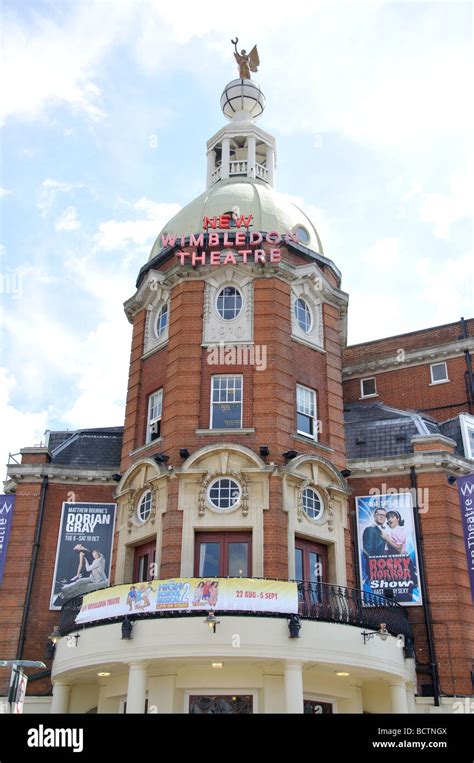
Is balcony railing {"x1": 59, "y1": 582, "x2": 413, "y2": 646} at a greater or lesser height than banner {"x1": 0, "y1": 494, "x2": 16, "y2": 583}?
lesser

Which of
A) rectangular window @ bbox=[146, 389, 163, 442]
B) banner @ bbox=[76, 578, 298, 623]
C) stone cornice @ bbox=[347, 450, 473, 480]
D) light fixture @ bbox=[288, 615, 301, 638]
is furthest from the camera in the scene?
rectangular window @ bbox=[146, 389, 163, 442]

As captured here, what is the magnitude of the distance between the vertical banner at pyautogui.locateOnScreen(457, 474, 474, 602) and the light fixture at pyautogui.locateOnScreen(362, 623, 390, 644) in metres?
4.92

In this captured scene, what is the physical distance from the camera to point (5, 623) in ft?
88.5

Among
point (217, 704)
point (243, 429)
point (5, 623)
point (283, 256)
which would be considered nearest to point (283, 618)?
point (217, 704)

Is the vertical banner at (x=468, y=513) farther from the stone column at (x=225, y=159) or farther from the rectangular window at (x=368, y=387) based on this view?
the stone column at (x=225, y=159)

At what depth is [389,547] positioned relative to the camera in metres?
27.0

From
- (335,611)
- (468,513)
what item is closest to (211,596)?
(335,611)

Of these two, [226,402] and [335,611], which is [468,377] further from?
[335,611]

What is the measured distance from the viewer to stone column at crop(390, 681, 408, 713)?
22.6m

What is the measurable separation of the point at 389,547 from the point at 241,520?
6.09 meters

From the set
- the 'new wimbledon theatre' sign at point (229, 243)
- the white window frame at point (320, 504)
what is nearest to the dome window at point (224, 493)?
the white window frame at point (320, 504)

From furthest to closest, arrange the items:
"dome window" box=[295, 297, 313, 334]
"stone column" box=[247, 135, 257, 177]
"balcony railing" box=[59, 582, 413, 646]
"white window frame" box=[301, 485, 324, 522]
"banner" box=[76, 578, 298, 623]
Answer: "stone column" box=[247, 135, 257, 177] → "dome window" box=[295, 297, 313, 334] → "white window frame" box=[301, 485, 324, 522] → "balcony railing" box=[59, 582, 413, 646] → "banner" box=[76, 578, 298, 623]

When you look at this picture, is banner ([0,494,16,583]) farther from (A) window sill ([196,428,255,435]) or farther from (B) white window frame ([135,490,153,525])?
(A) window sill ([196,428,255,435])

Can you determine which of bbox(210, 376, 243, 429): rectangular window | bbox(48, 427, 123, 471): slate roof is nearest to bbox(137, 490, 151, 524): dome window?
bbox(210, 376, 243, 429): rectangular window
